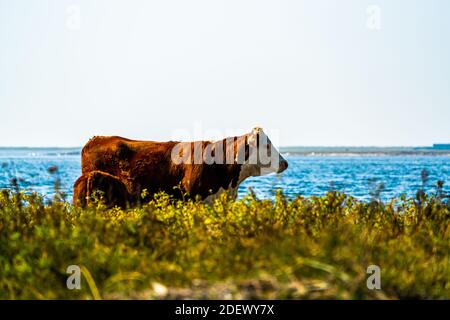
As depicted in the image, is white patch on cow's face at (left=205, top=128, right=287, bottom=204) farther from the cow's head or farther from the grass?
the grass

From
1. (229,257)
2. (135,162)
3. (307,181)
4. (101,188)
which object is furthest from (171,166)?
(307,181)

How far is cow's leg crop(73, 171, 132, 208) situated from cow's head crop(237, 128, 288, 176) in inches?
102

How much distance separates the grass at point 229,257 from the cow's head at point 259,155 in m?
4.65

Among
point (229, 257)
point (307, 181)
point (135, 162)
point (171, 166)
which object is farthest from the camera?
point (307, 181)

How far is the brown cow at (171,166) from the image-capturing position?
1455cm

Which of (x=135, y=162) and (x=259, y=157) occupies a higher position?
(x=259, y=157)

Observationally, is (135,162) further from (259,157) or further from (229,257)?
(229,257)

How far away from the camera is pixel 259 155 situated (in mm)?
14547

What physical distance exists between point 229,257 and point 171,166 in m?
8.36

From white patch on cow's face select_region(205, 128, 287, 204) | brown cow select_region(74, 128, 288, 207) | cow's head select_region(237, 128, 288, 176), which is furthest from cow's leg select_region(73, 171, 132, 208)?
cow's head select_region(237, 128, 288, 176)

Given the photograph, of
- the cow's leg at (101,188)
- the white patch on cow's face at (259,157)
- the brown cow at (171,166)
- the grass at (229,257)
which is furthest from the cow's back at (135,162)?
the grass at (229,257)

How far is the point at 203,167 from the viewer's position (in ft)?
48.7

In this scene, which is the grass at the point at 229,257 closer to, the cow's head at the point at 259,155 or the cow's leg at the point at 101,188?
the cow's leg at the point at 101,188
